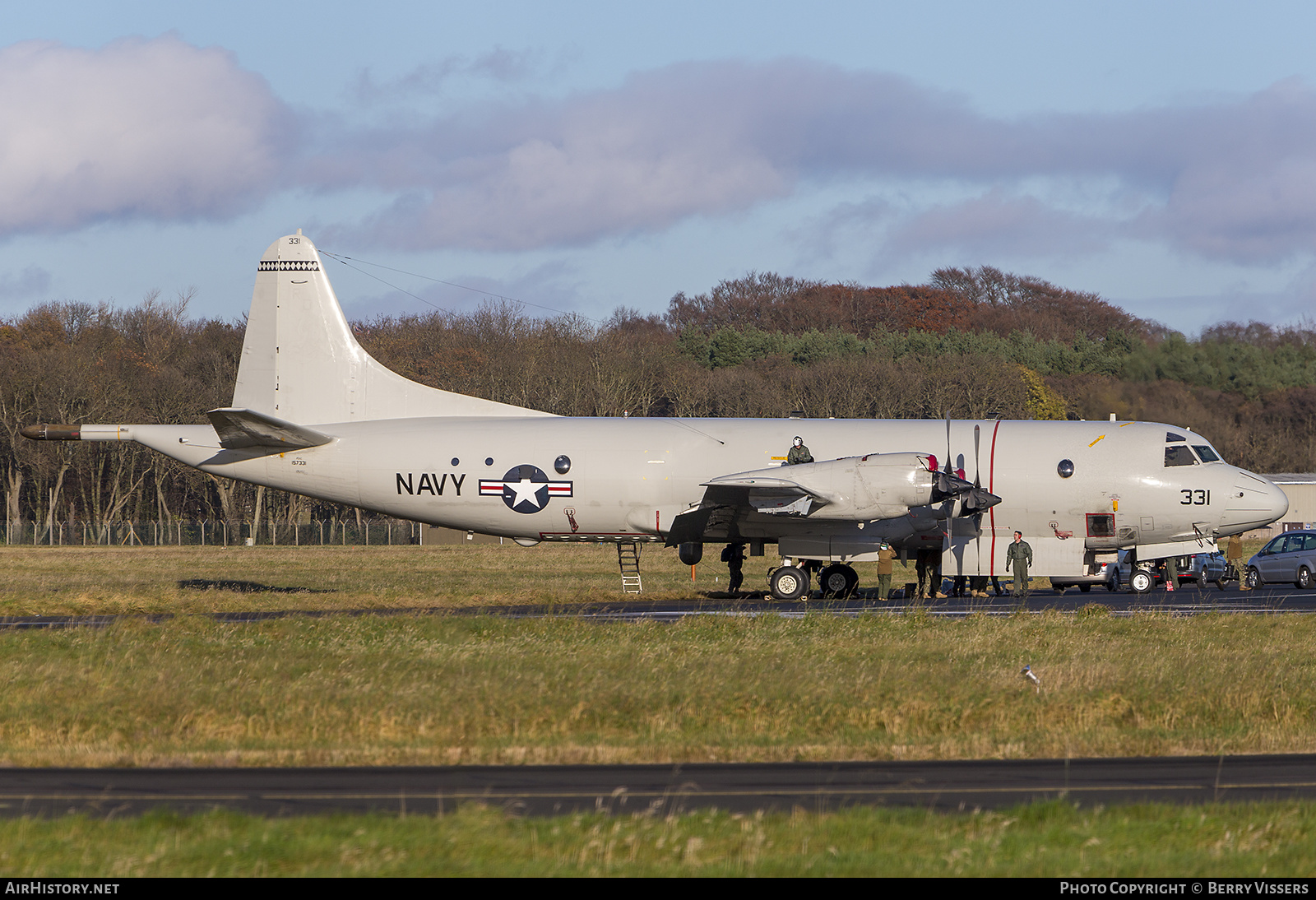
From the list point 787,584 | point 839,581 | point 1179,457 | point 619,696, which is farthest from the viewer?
point 839,581

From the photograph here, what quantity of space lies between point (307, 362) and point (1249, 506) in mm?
23608

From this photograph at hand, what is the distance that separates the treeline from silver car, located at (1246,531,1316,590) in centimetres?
1557

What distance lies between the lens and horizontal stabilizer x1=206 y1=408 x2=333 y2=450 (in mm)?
28812

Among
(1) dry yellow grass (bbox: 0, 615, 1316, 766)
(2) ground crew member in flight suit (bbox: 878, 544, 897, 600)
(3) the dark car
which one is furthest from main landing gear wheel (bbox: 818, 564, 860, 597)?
(3) the dark car

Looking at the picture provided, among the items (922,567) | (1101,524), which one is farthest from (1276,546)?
(922,567)

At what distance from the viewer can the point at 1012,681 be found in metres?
17.0

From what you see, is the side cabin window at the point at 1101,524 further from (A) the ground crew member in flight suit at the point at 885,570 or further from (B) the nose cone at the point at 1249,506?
(A) the ground crew member in flight suit at the point at 885,570

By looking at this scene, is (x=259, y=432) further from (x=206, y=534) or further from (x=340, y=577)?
(x=206, y=534)

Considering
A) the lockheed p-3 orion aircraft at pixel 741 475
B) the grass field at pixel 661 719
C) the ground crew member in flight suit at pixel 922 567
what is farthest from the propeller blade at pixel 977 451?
the grass field at pixel 661 719

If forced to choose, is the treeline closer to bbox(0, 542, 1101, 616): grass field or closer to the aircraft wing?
bbox(0, 542, 1101, 616): grass field

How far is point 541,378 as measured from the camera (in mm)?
76438

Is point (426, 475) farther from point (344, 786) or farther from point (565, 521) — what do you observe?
point (344, 786)
